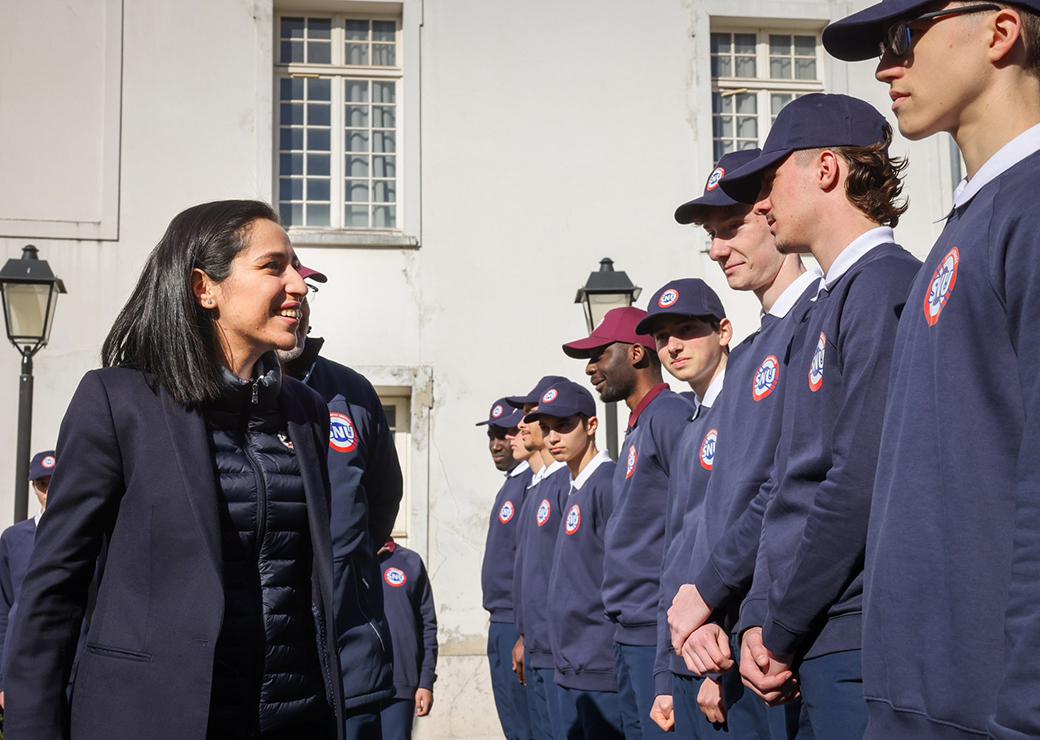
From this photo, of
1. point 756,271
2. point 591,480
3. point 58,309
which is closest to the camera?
point 756,271

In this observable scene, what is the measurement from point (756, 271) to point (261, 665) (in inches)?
86.3

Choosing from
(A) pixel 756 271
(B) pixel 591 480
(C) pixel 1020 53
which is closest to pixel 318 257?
(B) pixel 591 480

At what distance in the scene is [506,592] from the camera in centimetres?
1108

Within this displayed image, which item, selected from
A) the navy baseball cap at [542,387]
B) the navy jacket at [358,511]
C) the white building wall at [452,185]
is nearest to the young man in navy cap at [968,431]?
the navy jacket at [358,511]

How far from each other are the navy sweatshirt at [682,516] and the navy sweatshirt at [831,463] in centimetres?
108

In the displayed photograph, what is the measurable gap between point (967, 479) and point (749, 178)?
1748mm

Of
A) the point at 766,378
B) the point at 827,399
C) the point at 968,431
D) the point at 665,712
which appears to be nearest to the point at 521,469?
the point at 665,712

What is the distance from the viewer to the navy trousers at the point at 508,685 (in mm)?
11056

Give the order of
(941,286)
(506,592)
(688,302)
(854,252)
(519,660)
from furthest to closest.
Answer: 1. (506,592)
2. (519,660)
3. (688,302)
4. (854,252)
5. (941,286)

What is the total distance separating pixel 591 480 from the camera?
773 centimetres

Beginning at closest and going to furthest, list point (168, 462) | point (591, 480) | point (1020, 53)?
point (1020, 53) → point (168, 462) → point (591, 480)

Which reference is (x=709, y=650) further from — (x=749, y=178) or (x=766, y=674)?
(x=749, y=178)

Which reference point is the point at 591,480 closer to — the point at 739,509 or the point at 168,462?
the point at 739,509

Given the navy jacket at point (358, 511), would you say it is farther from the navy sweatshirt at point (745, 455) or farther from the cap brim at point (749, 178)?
the cap brim at point (749, 178)
